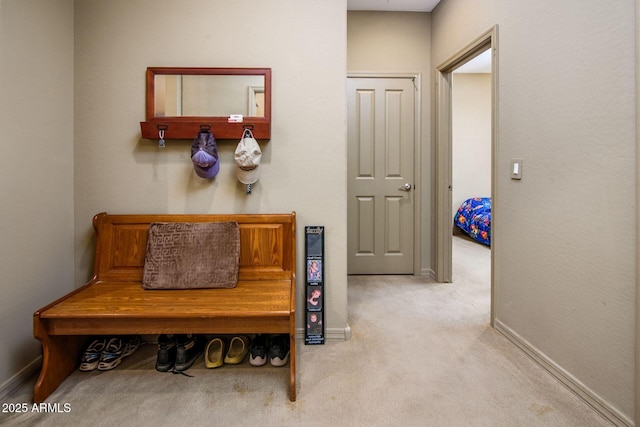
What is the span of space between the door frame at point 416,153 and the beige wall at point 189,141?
1.53 meters

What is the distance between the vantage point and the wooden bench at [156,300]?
5.39 ft

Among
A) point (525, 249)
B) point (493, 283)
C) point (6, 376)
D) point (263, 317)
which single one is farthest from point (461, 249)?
point (6, 376)

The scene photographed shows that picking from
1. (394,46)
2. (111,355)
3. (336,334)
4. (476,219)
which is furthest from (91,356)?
(476,219)

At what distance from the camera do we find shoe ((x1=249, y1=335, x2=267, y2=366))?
6.43ft

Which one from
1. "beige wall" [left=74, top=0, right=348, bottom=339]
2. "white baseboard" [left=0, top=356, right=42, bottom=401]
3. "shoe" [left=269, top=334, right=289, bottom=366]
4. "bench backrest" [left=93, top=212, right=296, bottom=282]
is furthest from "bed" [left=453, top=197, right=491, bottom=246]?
"white baseboard" [left=0, top=356, right=42, bottom=401]

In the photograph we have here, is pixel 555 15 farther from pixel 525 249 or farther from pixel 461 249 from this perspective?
pixel 461 249

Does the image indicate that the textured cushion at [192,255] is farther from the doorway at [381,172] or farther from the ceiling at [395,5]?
the ceiling at [395,5]

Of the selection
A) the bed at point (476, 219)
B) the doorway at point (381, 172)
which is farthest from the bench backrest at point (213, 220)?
the bed at point (476, 219)

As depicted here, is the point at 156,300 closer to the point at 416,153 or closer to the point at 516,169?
the point at 516,169

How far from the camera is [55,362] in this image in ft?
5.70

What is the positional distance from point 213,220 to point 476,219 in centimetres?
460

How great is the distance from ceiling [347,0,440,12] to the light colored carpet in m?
2.90

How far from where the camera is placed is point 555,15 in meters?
1.84

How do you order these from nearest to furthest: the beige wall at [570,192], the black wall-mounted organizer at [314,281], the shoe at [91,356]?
1. the beige wall at [570,192]
2. the shoe at [91,356]
3. the black wall-mounted organizer at [314,281]
